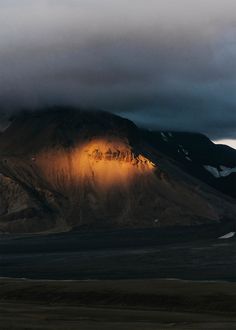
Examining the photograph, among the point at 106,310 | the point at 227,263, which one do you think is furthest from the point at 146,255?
the point at 106,310

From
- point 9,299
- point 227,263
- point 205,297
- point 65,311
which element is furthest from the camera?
point 227,263

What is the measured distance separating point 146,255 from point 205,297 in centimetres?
9637

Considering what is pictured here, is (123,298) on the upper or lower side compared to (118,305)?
upper

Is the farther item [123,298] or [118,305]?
[123,298]

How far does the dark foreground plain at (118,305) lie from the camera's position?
5781 centimetres

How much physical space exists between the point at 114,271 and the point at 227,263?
967 inches

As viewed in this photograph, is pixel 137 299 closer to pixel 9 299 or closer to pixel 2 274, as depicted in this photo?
pixel 9 299

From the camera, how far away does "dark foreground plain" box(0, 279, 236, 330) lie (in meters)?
57.8

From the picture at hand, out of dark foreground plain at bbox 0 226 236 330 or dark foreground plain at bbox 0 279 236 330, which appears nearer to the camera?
dark foreground plain at bbox 0 279 236 330

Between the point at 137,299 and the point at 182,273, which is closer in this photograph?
the point at 137,299

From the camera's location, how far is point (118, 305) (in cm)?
7875

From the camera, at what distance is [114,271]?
418 ft

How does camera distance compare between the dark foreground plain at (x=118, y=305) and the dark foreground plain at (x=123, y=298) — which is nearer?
the dark foreground plain at (x=118, y=305)

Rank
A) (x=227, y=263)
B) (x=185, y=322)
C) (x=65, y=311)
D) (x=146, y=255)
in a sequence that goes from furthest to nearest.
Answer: (x=146, y=255)
(x=227, y=263)
(x=65, y=311)
(x=185, y=322)
